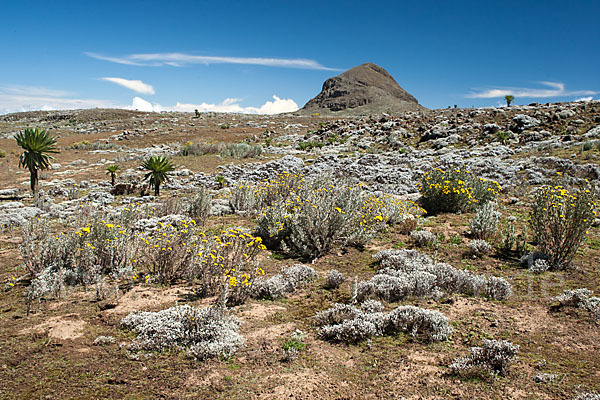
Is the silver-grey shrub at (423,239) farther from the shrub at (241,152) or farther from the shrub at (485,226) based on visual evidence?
the shrub at (241,152)

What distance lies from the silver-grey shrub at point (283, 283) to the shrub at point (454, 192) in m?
5.93

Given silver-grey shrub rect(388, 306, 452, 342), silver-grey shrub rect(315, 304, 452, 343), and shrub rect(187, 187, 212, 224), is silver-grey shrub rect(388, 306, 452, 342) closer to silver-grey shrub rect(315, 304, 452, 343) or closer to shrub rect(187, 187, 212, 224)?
silver-grey shrub rect(315, 304, 452, 343)

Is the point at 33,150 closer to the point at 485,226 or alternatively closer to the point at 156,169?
the point at 156,169

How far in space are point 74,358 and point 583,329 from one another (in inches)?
251

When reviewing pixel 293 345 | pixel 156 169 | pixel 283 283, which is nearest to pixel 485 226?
pixel 283 283

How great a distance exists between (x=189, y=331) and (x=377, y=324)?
8.11 feet

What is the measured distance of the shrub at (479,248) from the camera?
731cm

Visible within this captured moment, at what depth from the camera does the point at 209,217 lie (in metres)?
10.8

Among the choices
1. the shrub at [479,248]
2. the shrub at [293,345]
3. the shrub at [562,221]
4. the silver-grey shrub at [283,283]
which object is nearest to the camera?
the shrub at [293,345]

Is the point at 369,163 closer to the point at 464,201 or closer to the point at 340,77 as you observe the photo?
the point at 464,201

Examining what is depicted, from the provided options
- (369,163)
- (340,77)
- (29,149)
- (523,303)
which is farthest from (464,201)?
(340,77)

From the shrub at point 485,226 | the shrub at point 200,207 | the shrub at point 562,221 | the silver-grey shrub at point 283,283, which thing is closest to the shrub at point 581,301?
the shrub at point 562,221

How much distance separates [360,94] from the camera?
282 ft

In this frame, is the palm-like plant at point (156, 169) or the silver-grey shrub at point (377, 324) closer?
the silver-grey shrub at point (377, 324)
